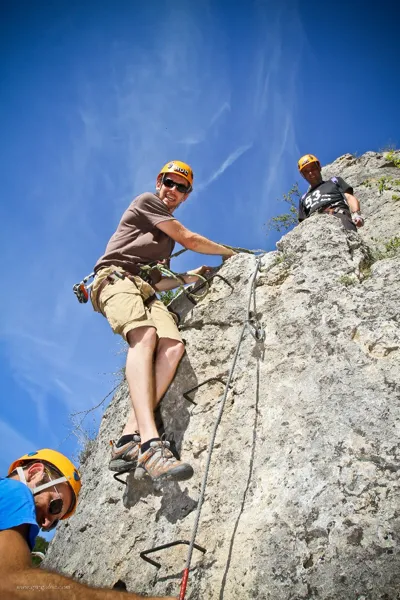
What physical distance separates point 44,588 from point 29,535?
384 millimetres

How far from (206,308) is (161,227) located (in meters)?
0.96

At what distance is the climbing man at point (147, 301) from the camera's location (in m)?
2.84

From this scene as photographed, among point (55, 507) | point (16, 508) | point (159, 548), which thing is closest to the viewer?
point (16, 508)

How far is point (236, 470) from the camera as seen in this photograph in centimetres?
277

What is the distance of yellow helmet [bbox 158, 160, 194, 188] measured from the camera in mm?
4037

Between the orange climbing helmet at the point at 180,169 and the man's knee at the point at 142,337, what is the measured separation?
1746 millimetres

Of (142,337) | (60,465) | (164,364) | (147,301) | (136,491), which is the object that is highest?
(147,301)

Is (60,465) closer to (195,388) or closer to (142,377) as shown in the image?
(142,377)

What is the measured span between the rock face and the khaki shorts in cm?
44

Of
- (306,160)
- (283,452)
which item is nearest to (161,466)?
(283,452)

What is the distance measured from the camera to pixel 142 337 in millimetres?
3211

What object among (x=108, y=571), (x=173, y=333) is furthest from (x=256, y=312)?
(x=108, y=571)

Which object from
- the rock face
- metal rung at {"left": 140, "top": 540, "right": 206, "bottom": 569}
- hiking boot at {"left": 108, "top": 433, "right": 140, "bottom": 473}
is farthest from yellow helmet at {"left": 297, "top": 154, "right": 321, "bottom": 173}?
metal rung at {"left": 140, "top": 540, "right": 206, "bottom": 569}

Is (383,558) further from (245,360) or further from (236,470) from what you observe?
(245,360)
